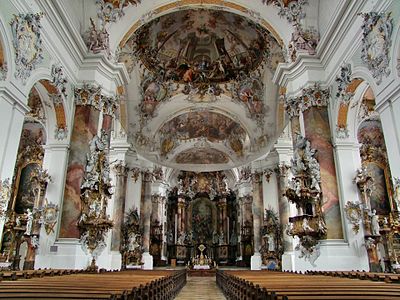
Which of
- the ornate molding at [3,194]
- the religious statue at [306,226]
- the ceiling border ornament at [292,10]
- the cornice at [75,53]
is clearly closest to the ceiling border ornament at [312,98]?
the ceiling border ornament at [292,10]

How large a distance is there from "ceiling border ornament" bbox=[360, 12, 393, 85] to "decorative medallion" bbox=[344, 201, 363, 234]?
3.34 meters

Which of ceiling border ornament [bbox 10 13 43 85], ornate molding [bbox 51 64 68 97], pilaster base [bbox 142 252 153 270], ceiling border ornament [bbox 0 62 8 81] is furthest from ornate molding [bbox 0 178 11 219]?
pilaster base [bbox 142 252 153 270]

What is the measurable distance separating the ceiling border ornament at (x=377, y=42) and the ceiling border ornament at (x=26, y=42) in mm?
7181

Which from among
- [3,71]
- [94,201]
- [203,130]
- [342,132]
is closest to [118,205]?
[94,201]

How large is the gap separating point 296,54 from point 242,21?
440 cm

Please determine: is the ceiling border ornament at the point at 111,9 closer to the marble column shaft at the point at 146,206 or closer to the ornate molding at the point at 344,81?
the ornate molding at the point at 344,81

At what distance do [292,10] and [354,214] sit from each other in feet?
21.1

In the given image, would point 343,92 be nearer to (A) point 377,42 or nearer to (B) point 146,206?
(A) point 377,42

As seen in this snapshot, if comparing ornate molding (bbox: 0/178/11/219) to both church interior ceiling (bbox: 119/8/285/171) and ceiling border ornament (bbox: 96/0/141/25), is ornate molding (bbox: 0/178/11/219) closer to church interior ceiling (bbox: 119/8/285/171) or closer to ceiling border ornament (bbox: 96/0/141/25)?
ceiling border ornament (bbox: 96/0/141/25)

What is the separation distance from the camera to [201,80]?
16969mm

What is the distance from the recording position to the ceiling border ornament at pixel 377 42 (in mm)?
6749

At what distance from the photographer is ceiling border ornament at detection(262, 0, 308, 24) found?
10.6m

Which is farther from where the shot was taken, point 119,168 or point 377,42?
point 119,168

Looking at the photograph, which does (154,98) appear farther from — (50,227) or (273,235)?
(50,227)
